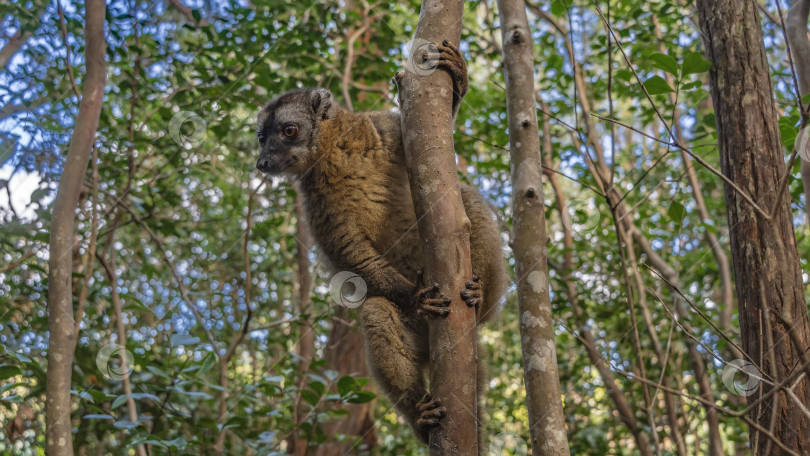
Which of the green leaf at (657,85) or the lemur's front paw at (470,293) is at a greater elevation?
the green leaf at (657,85)

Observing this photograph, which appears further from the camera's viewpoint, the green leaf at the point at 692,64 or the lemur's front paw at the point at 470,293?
the green leaf at the point at 692,64

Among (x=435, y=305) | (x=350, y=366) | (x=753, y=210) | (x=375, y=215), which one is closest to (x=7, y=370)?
(x=375, y=215)

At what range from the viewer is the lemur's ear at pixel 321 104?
5379mm

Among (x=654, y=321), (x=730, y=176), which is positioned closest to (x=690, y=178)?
(x=654, y=321)

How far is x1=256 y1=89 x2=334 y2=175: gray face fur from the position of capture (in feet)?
17.2

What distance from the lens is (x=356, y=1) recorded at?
25.9 ft

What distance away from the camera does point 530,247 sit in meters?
3.73

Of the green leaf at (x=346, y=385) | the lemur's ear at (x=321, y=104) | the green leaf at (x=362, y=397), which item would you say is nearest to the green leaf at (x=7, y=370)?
→ the green leaf at (x=346, y=385)

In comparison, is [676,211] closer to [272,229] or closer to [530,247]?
[530,247]

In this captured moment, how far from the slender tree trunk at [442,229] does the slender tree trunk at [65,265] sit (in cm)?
231

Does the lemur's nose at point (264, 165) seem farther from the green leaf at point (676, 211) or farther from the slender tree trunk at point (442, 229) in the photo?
the green leaf at point (676, 211)

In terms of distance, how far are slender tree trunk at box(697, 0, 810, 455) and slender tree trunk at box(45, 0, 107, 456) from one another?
3928mm

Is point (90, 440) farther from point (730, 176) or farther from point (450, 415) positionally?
point (730, 176)

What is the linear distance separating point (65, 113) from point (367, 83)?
352 centimetres
